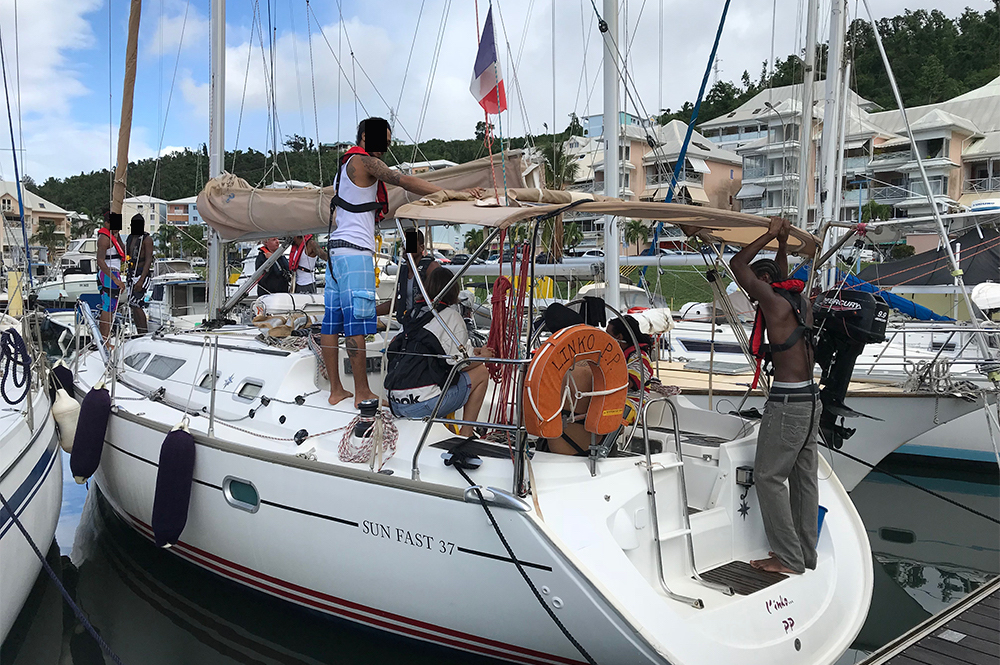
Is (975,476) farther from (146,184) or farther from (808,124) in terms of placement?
(146,184)

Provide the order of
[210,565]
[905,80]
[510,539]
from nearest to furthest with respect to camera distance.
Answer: [510,539], [210,565], [905,80]

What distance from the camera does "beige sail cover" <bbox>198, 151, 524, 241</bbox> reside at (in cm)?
508

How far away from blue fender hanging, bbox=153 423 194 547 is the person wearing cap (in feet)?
10.2

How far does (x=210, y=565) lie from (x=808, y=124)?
32.1 feet

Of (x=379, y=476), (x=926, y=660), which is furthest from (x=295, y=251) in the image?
(x=926, y=660)

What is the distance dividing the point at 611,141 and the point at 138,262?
486cm

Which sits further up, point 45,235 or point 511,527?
point 45,235

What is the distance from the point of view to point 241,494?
4.56 m

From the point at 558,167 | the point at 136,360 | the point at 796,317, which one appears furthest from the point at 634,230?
the point at 796,317

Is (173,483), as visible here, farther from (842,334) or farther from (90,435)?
(842,334)

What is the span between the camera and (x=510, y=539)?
11.2 feet

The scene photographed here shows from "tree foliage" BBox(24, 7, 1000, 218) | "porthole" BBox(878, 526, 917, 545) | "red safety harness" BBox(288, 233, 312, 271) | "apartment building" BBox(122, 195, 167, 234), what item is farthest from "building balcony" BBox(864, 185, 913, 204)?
"red safety harness" BBox(288, 233, 312, 271)

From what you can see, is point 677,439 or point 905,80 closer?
point 677,439

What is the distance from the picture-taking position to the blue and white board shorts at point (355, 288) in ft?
Answer: 14.9
